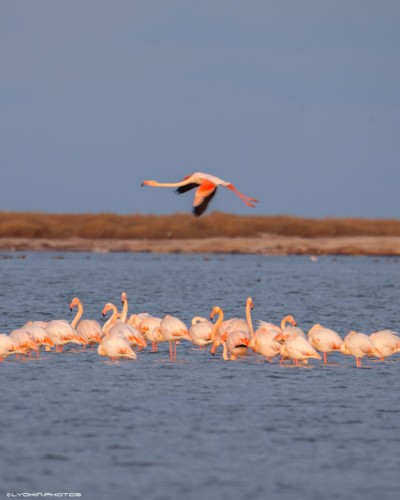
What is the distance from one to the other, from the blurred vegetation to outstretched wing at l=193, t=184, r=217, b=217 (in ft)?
171

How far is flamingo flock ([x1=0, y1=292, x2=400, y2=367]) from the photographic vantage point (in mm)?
17125

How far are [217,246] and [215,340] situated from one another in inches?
1730

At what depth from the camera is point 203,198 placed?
12.7 meters

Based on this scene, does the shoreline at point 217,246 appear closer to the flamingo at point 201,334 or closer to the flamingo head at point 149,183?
the flamingo at point 201,334

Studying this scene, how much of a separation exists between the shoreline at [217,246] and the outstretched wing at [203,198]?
157 feet

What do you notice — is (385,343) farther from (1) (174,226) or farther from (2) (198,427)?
(1) (174,226)

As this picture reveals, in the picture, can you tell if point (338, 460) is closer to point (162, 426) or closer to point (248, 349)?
point (162, 426)

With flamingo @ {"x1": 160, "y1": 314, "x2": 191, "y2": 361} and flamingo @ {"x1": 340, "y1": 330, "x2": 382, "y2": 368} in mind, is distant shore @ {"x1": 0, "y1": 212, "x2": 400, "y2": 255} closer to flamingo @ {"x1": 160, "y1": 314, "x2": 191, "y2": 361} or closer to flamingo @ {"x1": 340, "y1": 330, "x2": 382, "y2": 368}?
flamingo @ {"x1": 160, "y1": 314, "x2": 191, "y2": 361}

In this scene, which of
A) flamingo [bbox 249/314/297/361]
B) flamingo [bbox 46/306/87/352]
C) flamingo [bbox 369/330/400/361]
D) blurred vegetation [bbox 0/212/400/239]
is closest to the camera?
flamingo [bbox 249/314/297/361]

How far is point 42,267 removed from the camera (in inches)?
1902

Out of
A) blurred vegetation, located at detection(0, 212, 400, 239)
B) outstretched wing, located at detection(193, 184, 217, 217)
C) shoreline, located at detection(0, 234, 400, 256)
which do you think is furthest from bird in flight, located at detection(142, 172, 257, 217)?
blurred vegetation, located at detection(0, 212, 400, 239)

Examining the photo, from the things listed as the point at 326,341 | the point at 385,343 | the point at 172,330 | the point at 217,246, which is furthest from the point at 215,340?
the point at 217,246

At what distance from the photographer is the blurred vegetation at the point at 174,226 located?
65.1 m

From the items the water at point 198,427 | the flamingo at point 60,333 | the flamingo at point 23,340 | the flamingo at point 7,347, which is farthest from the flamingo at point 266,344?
the flamingo at point 7,347
